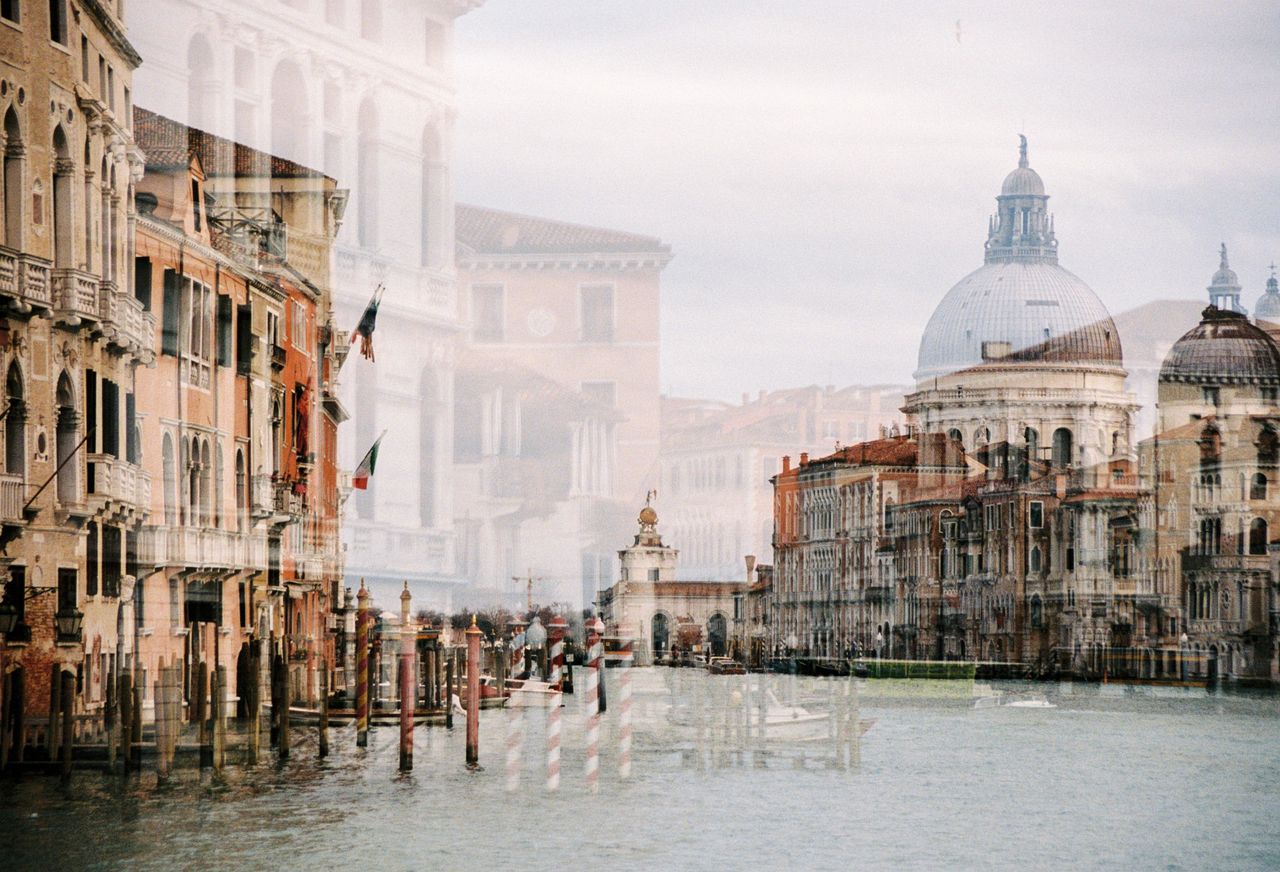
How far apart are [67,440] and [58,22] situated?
205 centimetres

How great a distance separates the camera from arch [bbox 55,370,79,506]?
1136 cm

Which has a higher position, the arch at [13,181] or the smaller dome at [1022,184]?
the smaller dome at [1022,184]

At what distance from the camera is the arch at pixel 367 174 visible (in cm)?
1848

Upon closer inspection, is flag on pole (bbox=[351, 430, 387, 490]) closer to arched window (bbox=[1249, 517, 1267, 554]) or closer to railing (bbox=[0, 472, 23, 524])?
railing (bbox=[0, 472, 23, 524])

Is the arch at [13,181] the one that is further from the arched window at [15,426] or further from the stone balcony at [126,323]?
the stone balcony at [126,323]

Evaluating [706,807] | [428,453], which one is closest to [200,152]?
[428,453]

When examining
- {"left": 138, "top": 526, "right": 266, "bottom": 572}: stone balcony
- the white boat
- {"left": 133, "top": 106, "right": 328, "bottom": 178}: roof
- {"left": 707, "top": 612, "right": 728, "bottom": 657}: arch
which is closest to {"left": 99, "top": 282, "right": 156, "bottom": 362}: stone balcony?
{"left": 138, "top": 526, "right": 266, "bottom": 572}: stone balcony

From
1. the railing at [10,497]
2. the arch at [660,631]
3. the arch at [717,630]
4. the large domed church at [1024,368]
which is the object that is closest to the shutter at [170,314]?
the railing at [10,497]

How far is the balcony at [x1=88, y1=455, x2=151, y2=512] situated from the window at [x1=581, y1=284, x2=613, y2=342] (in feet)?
23.5

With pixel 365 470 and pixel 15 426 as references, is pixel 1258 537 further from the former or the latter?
pixel 15 426

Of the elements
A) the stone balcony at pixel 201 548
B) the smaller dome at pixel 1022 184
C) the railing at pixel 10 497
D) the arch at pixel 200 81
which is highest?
the smaller dome at pixel 1022 184

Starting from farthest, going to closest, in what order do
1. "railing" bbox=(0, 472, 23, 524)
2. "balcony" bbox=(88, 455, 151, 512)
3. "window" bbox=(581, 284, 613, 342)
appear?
"window" bbox=(581, 284, 613, 342)
"balcony" bbox=(88, 455, 151, 512)
"railing" bbox=(0, 472, 23, 524)

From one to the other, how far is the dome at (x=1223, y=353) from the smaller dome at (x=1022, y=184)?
55.9 ft

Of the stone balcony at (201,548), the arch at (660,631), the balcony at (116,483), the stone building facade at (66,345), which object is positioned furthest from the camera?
the arch at (660,631)
